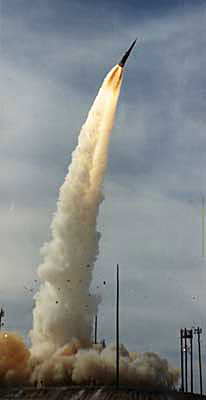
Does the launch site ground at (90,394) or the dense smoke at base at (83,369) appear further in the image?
the dense smoke at base at (83,369)

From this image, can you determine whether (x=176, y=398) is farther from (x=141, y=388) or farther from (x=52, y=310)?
(x=52, y=310)

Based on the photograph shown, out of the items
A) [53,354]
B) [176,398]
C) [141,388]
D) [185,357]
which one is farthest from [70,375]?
[185,357]

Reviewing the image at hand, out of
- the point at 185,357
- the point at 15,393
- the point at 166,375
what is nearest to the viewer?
the point at 15,393

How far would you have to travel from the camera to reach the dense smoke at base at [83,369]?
8569 centimetres

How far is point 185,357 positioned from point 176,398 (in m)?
24.9

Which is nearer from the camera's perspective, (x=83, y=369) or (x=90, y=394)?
(x=90, y=394)

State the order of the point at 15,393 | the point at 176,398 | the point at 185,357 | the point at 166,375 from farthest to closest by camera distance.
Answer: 1. the point at 185,357
2. the point at 166,375
3. the point at 15,393
4. the point at 176,398

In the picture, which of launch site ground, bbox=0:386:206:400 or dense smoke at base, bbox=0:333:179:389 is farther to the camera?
dense smoke at base, bbox=0:333:179:389

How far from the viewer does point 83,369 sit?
84.8 meters

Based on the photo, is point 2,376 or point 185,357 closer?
point 2,376

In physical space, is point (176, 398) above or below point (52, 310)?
below

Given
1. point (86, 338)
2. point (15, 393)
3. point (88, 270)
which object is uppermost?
point (88, 270)

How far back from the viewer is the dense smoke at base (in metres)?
85.7

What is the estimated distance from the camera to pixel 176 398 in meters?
78.8
